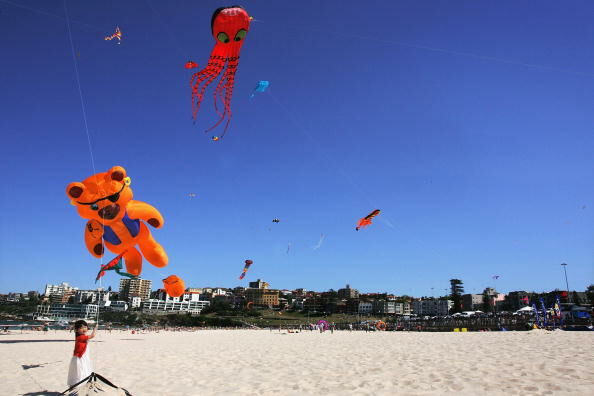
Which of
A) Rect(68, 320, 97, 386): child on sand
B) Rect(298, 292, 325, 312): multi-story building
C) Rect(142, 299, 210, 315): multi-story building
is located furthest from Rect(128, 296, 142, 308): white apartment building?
Rect(68, 320, 97, 386): child on sand

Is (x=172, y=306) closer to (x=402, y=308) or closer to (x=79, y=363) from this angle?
(x=402, y=308)

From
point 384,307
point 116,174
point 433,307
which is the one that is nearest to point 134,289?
point 384,307

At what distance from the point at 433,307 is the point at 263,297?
2134 inches

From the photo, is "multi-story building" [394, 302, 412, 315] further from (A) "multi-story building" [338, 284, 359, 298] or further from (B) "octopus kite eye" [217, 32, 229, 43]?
(B) "octopus kite eye" [217, 32, 229, 43]

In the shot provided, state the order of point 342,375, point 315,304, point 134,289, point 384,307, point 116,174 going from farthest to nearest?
point 134,289 < point 315,304 < point 384,307 < point 116,174 < point 342,375

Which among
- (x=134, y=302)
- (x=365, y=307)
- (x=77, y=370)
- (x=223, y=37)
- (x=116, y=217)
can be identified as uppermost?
(x=223, y=37)

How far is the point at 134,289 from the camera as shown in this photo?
147m

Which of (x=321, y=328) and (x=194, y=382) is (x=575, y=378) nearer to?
(x=194, y=382)

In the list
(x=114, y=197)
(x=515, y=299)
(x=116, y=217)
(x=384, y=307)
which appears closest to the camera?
(x=114, y=197)

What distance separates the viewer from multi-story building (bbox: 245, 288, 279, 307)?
120 m

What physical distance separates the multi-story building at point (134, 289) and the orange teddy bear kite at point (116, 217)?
136730 mm

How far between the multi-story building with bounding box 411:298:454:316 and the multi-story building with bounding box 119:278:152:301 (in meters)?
104

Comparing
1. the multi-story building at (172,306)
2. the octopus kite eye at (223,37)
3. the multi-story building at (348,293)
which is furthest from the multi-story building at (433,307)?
the octopus kite eye at (223,37)

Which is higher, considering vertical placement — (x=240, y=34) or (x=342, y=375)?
(x=240, y=34)
